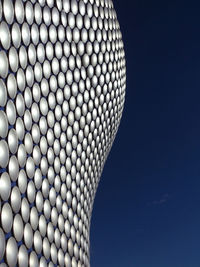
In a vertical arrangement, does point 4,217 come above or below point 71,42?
below

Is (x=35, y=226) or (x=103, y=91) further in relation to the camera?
(x=103, y=91)

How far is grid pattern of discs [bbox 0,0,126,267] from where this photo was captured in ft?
58.4

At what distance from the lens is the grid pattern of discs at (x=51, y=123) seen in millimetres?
17797

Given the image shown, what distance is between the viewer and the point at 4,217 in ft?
53.1

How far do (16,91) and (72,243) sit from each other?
1179cm

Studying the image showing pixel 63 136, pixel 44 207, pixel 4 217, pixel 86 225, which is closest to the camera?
pixel 4 217

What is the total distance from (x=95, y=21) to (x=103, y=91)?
551 centimetres

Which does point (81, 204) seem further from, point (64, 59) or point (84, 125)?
point (64, 59)

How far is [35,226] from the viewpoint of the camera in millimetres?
20266

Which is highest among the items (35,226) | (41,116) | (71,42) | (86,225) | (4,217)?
(71,42)

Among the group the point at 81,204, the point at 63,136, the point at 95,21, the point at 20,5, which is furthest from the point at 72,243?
the point at 95,21

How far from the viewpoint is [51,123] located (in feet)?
82.0

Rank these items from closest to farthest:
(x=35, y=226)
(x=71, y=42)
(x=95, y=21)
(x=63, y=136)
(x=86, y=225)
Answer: (x=35, y=226) → (x=63, y=136) → (x=71, y=42) → (x=86, y=225) → (x=95, y=21)

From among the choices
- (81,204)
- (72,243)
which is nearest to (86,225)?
(81,204)
